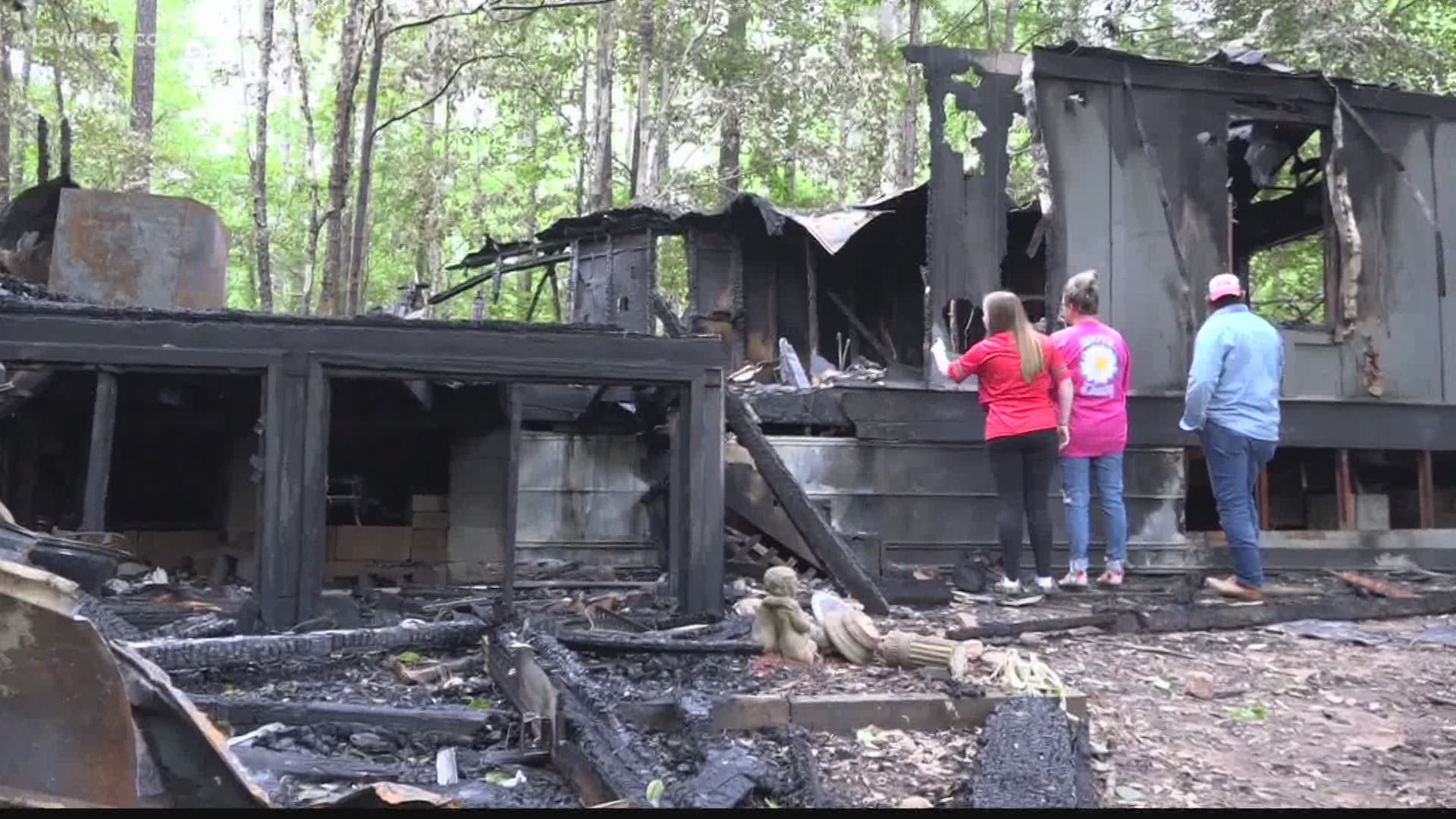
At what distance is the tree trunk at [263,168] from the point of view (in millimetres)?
14391

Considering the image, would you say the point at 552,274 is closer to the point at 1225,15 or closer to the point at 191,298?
the point at 191,298

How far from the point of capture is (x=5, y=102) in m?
14.6

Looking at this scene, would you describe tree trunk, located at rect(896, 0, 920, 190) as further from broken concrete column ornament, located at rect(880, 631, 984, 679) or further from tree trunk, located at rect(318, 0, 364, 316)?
broken concrete column ornament, located at rect(880, 631, 984, 679)

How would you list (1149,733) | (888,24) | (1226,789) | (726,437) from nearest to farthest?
(1226,789)
(1149,733)
(726,437)
(888,24)

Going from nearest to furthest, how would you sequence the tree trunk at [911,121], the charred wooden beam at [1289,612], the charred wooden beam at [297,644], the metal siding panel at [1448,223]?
1. the charred wooden beam at [297,644]
2. the charred wooden beam at [1289,612]
3. the metal siding panel at [1448,223]
4. the tree trunk at [911,121]

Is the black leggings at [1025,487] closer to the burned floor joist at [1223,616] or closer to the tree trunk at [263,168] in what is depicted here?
the burned floor joist at [1223,616]

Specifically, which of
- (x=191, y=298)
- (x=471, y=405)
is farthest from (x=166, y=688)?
(x=191, y=298)

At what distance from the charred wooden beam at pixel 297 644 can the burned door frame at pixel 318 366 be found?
2.16ft

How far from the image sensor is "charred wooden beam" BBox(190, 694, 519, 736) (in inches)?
183

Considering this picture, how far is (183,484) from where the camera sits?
400 inches

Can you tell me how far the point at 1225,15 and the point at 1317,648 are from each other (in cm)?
1334

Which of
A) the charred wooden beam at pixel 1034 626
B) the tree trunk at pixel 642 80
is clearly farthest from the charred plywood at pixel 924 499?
the tree trunk at pixel 642 80

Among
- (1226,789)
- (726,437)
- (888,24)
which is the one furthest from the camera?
(888,24)

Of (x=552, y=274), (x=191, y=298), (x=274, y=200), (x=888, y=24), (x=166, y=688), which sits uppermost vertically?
(x=888, y=24)
